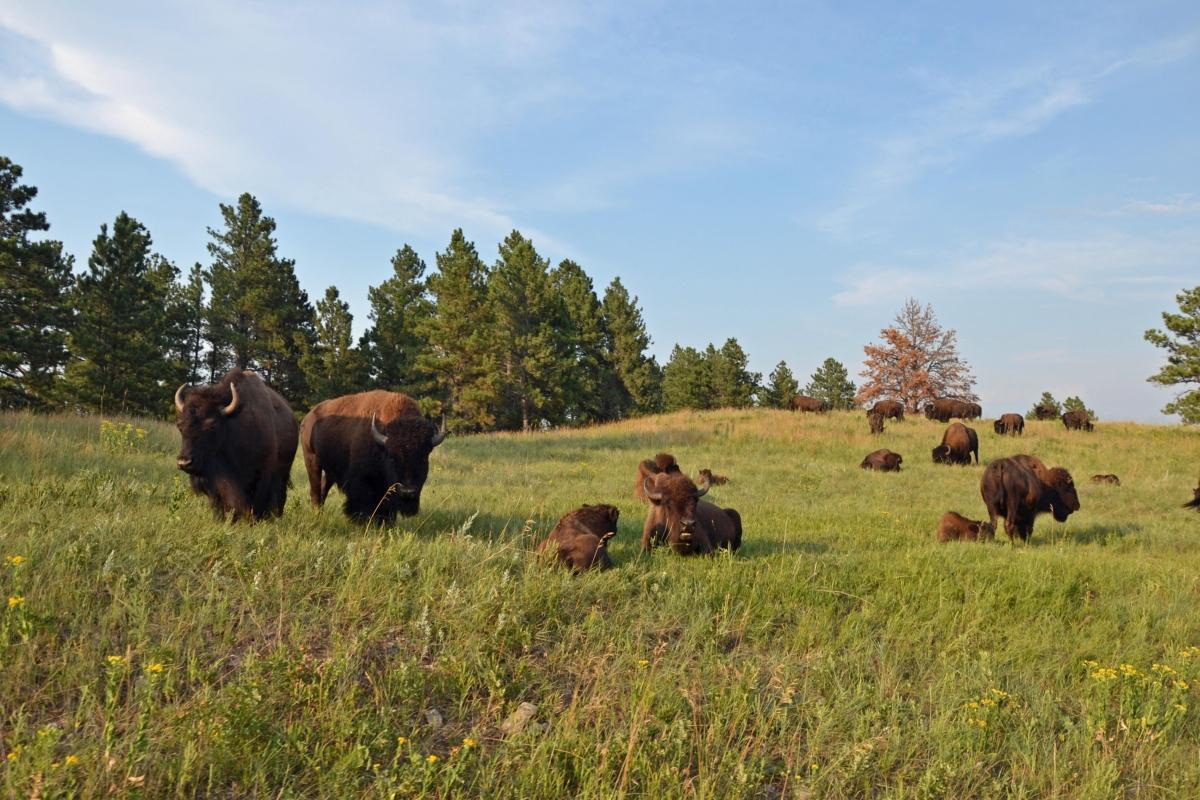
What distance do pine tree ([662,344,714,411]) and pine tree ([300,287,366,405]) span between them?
121 feet

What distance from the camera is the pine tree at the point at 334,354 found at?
148 feet

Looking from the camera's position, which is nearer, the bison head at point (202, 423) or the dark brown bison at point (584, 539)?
the dark brown bison at point (584, 539)

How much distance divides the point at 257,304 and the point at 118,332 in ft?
30.5

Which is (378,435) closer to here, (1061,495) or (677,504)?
(677,504)

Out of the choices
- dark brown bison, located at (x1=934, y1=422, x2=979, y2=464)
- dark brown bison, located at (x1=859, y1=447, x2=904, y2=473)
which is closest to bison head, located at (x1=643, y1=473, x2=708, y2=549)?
dark brown bison, located at (x1=859, y1=447, x2=904, y2=473)

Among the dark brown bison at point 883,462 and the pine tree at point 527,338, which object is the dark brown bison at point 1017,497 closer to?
the dark brown bison at point 883,462

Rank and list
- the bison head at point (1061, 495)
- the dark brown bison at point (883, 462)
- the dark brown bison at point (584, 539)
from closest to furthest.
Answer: the dark brown bison at point (584, 539)
the bison head at point (1061, 495)
the dark brown bison at point (883, 462)

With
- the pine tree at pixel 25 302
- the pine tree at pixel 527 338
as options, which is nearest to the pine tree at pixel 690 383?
the pine tree at pixel 527 338

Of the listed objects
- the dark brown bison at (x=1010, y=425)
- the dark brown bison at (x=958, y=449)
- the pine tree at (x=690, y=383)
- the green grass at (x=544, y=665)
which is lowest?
the green grass at (x=544, y=665)

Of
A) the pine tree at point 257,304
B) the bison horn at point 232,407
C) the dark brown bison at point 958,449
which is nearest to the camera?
the bison horn at point 232,407

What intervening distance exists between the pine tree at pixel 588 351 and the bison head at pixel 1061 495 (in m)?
41.2

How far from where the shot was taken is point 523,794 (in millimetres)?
3539

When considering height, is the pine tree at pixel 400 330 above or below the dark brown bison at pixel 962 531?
above

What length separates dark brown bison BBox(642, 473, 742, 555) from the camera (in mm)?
8492
